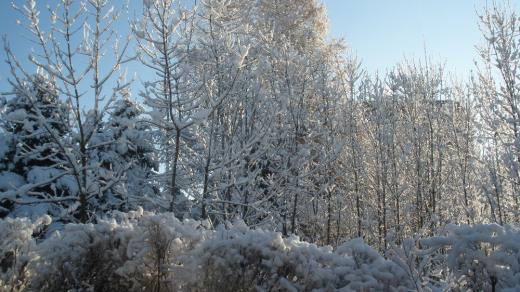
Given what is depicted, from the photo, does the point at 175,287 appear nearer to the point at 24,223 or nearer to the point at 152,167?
the point at 24,223

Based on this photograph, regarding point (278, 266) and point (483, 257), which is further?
point (278, 266)

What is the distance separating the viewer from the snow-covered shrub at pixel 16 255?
3.60 m

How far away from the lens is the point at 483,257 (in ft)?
8.05

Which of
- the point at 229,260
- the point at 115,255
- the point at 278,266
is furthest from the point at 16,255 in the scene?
the point at 278,266

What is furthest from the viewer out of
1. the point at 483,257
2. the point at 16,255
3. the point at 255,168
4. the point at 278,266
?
the point at 255,168

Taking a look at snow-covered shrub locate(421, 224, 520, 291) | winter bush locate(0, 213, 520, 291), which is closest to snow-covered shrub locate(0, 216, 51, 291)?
winter bush locate(0, 213, 520, 291)

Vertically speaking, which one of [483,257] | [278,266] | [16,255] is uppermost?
[483,257]

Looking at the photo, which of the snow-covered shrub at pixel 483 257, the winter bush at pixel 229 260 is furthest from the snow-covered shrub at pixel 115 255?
the snow-covered shrub at pixel 483 257

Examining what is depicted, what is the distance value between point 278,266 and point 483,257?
130 centimetres

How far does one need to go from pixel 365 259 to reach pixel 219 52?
179 inches

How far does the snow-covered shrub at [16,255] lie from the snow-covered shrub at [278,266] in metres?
1.57

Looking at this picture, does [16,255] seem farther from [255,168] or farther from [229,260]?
[255,168]

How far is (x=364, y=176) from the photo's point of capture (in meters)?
9.42

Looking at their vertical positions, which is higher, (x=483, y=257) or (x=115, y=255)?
(x=483, y=257)
